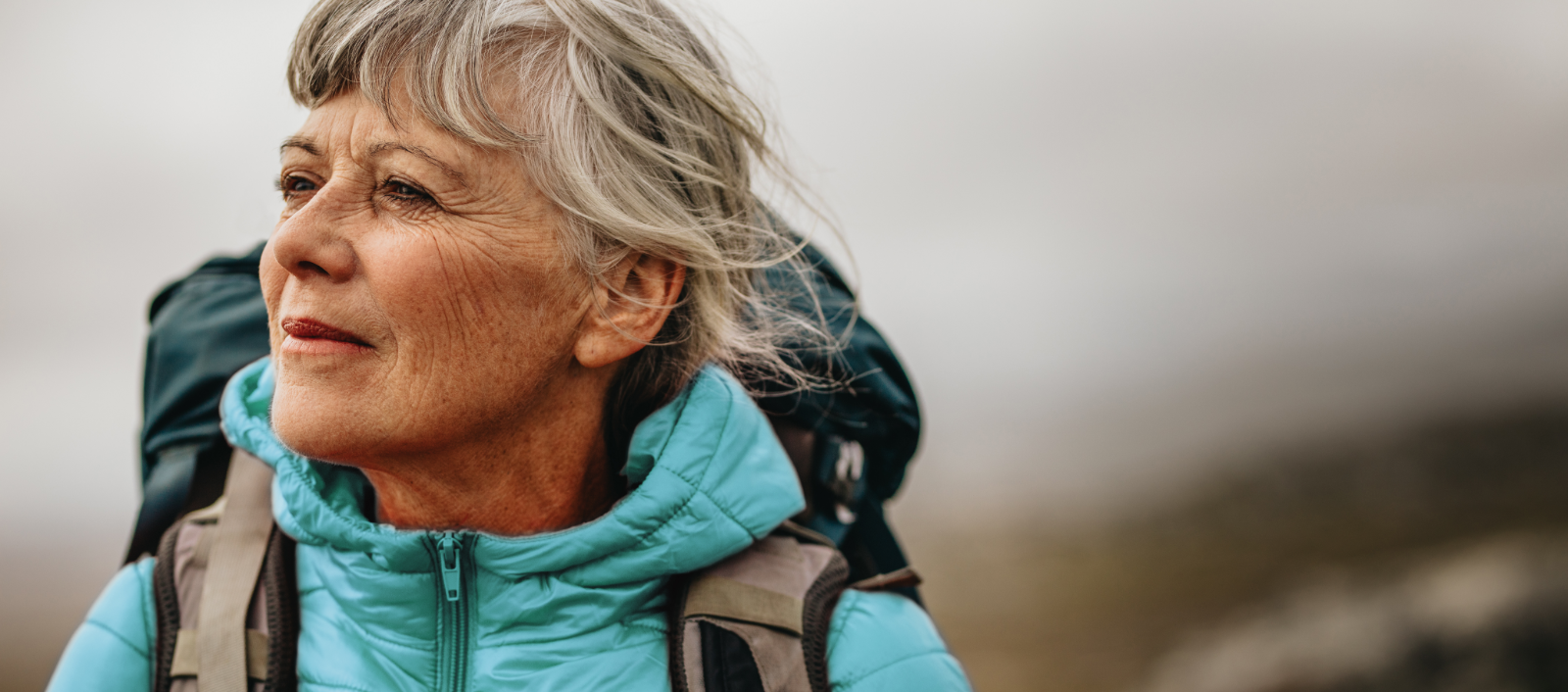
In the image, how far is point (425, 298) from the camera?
1587 millimetres

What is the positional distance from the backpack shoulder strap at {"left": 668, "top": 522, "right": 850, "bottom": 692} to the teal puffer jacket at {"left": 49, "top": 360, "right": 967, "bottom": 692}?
51 millimetres

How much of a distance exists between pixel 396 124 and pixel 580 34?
39 cm

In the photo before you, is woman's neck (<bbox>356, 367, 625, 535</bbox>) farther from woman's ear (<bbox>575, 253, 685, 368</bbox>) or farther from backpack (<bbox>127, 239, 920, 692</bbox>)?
backpack (<bbox>127, 239, 920, 692</bbox>)

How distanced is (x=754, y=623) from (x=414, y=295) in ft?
2.93

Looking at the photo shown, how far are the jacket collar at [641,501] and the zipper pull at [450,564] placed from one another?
35mm

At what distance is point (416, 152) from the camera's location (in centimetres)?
159

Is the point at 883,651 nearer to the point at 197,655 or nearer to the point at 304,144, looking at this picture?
the point at 197,655

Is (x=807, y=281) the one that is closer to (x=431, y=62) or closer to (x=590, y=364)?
(x=590, y=364)

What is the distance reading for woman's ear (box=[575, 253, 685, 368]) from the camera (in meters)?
1.80

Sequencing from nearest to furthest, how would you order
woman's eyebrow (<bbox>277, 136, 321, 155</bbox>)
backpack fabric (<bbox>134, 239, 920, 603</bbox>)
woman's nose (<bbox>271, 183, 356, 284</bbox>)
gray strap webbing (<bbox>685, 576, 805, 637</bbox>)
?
woman's nose (<bbox>271, 183, 356, 284</bbox>)
woman's eyebrow (<bbox>277, 136, 321, 155</bbox>)
gray strap webbing (<bbox>685, 576, 805, 637</bbox>)
backpack fabric (<bbox>134, 239, 920, 603</bbox>)

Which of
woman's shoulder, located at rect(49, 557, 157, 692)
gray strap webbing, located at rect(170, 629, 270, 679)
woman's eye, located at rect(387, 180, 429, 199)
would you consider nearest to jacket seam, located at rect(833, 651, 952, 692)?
gray strap webbing, located at rect(170, 629, 270, 679)

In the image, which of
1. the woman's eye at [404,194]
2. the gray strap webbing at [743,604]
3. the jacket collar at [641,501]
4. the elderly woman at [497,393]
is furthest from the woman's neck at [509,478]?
the woman's eye at [404,194]

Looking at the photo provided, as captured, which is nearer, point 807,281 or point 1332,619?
point 807,281

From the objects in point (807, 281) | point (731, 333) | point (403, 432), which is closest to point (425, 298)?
point (403, 432)
